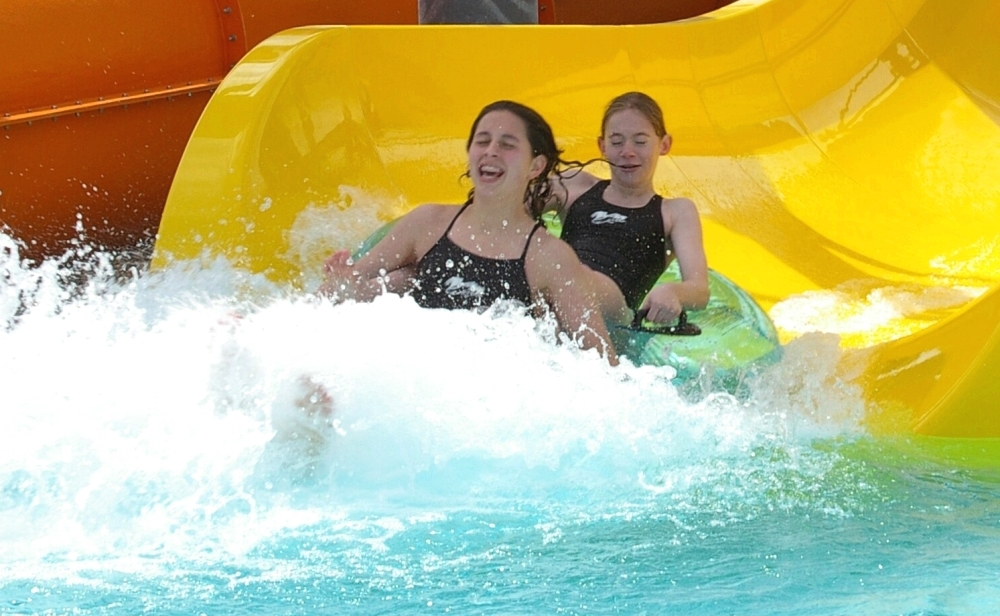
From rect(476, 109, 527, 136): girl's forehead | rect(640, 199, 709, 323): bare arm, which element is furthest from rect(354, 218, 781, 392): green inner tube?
rect(476, 109, 527, 136): girl's forehead

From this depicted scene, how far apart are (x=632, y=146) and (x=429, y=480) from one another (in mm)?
1168

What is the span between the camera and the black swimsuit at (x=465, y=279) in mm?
2482

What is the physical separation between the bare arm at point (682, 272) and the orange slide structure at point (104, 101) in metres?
1.85

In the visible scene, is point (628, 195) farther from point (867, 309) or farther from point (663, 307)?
point (867, 309)

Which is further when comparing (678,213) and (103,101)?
(103,101)

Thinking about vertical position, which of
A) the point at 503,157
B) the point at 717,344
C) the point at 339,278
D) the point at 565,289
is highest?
the point at 503,157

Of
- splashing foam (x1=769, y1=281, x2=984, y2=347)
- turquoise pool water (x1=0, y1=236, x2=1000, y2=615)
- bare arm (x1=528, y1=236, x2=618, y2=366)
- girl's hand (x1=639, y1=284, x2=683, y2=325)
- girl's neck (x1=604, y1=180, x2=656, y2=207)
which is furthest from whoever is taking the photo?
splashing foam (x1=769, y1=281, x2=984, y2=347)

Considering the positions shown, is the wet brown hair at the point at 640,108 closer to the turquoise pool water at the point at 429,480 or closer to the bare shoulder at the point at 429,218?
the bare shoulder at the point at 429,218

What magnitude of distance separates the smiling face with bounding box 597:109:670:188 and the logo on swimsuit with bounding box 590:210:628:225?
0.31 ft

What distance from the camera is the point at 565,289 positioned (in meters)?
2.47

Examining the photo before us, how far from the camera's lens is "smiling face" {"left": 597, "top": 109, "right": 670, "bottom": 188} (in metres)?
2.92

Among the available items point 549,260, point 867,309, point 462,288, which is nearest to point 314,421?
point 462,288

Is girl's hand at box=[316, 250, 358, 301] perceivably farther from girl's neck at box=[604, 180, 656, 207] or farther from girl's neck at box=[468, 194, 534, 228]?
girl's neck at box=[604, 180, 656, 207]

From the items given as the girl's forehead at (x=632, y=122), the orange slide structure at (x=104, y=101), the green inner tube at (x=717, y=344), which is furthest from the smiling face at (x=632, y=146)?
the orange slide structure at (x=104, y=101)
